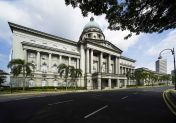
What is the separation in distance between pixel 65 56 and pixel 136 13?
5113 centimetres

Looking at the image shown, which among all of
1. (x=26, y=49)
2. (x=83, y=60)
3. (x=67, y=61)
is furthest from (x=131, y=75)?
(x=26, y=49)

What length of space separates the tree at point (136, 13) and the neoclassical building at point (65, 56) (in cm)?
4097

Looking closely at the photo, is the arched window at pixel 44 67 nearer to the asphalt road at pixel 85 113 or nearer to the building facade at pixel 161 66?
the asphalt road at pixel 85 113

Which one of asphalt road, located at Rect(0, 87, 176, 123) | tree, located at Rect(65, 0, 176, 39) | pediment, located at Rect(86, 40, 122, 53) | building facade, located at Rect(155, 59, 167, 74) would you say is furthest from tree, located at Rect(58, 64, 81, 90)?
building facade, located at Rect(155, 59, 167, 74)

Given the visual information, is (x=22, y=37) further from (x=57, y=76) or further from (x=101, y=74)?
(x=101, y=74)

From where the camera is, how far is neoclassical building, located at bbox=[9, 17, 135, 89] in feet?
154

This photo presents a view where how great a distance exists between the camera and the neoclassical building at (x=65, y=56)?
154 feet

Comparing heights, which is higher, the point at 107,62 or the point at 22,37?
the point at 22,37

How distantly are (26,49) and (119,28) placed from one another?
4232cm

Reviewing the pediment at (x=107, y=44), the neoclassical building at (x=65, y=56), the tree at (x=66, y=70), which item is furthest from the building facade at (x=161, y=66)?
the tree at (x=66, y=70)

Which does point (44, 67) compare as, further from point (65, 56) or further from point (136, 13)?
point (136, 13)

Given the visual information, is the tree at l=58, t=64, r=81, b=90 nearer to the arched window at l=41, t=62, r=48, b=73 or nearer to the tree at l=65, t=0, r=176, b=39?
the arched window at l=41, t=62, r=48, b=73

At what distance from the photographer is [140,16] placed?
811cm

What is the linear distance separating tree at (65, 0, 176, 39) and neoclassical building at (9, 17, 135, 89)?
134 feet
